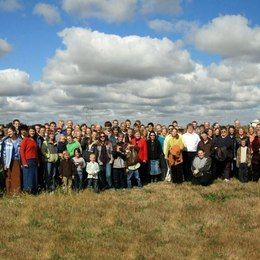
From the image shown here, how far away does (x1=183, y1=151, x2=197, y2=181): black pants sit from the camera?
17969 mm

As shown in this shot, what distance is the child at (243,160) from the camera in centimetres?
1759

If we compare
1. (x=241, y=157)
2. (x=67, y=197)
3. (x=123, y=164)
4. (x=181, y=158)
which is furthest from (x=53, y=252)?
(x=241, y=157)

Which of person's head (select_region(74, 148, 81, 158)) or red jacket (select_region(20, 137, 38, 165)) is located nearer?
red jacket (select_region(20, 137, 38, 165))

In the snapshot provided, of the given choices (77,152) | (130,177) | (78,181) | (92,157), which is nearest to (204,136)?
(130,177)

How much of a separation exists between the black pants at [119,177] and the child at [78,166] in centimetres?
141

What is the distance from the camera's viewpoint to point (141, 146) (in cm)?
1706

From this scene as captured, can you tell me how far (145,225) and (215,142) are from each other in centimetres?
666

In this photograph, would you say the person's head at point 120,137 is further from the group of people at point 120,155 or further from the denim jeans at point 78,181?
the denim jeans at point 78,181

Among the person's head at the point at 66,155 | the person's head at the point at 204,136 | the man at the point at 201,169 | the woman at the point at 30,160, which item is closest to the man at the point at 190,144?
the person's head at the point at 204,136

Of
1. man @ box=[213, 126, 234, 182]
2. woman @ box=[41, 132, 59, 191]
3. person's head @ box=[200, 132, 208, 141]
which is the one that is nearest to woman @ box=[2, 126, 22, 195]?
woman @ box=[41, 132, 59, 191]

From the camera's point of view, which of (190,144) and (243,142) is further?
(190,144)

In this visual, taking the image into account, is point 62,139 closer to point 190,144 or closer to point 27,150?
point 27,150

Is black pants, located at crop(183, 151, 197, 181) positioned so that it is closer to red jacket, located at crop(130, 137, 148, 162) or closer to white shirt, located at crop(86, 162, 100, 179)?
red jacket, located at crop(130, 137, 148, 162)

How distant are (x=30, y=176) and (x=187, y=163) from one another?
648 cm
